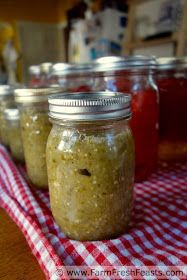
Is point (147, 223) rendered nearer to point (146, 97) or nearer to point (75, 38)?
point (146, 97)

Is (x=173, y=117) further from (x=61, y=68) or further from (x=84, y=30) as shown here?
(x=84, y=30)

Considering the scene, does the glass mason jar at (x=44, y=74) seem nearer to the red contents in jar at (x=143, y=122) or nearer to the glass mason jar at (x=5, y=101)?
the glass mason jar at (x=5, y=101)

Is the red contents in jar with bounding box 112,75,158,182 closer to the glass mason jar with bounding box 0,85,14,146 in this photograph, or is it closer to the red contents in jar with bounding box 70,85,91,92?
the red contents in jar with bounding box 70,85,91,92

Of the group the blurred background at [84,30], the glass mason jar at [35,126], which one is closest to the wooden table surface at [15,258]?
the glass mason jar at [35,126]

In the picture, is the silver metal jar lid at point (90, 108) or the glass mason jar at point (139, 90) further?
the glass mason jar at point (139, 90)

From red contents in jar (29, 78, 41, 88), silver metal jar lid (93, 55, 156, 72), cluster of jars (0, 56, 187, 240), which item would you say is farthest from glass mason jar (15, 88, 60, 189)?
red contents in jar (29, 78, 41, 88)

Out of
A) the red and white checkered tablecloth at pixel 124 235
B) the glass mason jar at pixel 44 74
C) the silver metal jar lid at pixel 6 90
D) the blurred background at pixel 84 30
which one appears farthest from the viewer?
the blurred background at pixel 84 30
